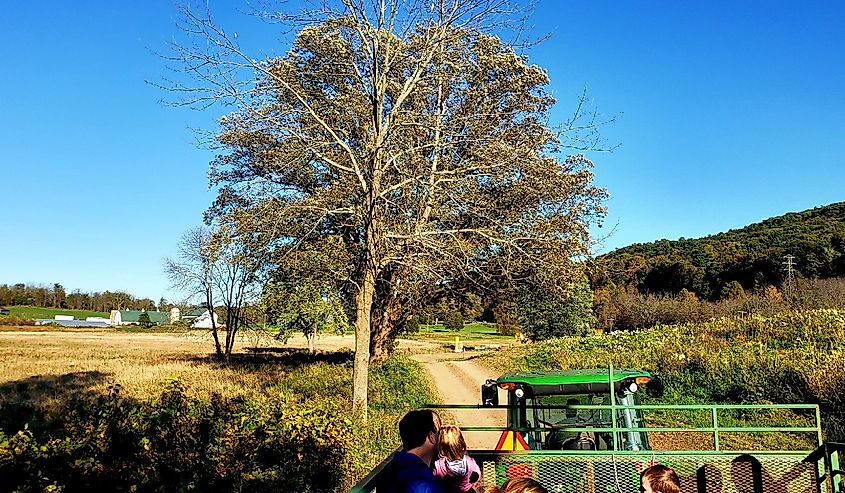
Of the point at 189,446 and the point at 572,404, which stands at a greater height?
the point at 572,404

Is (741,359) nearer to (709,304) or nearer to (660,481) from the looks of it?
(660,481)

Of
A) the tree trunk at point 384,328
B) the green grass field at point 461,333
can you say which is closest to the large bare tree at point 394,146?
the tree trunk at point 384,328

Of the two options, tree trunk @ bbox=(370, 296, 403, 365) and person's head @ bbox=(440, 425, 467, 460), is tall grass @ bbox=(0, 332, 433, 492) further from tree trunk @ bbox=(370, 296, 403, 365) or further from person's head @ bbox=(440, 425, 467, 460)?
tree trunk @ bbox=(370, 296, 403, 365)

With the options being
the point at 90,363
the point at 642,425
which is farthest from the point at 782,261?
the point at 642,425

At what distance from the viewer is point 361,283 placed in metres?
12.4

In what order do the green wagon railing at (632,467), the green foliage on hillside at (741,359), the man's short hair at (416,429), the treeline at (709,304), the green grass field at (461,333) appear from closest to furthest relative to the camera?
the man's short hair at (416,429) → the green wagon railing at (632,467) → the green foliage on hillside at (741,359) → the treeline at (709,304) → the green grass field at (461,333)

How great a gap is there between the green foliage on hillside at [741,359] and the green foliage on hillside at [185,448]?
599 cm

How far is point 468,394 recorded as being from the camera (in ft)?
73.5

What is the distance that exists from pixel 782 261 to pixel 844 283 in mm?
15983

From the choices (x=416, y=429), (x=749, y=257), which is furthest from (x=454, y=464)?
(x=749, y=257)

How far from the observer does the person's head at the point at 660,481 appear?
444 centimetres

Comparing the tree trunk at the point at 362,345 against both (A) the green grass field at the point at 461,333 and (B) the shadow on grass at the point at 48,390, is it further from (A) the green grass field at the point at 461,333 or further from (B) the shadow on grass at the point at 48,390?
(A) the green grass field at the point at 461,333

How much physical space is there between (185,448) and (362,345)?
5.05m

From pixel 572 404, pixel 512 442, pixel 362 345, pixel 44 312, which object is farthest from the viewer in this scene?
pixel 44 312
